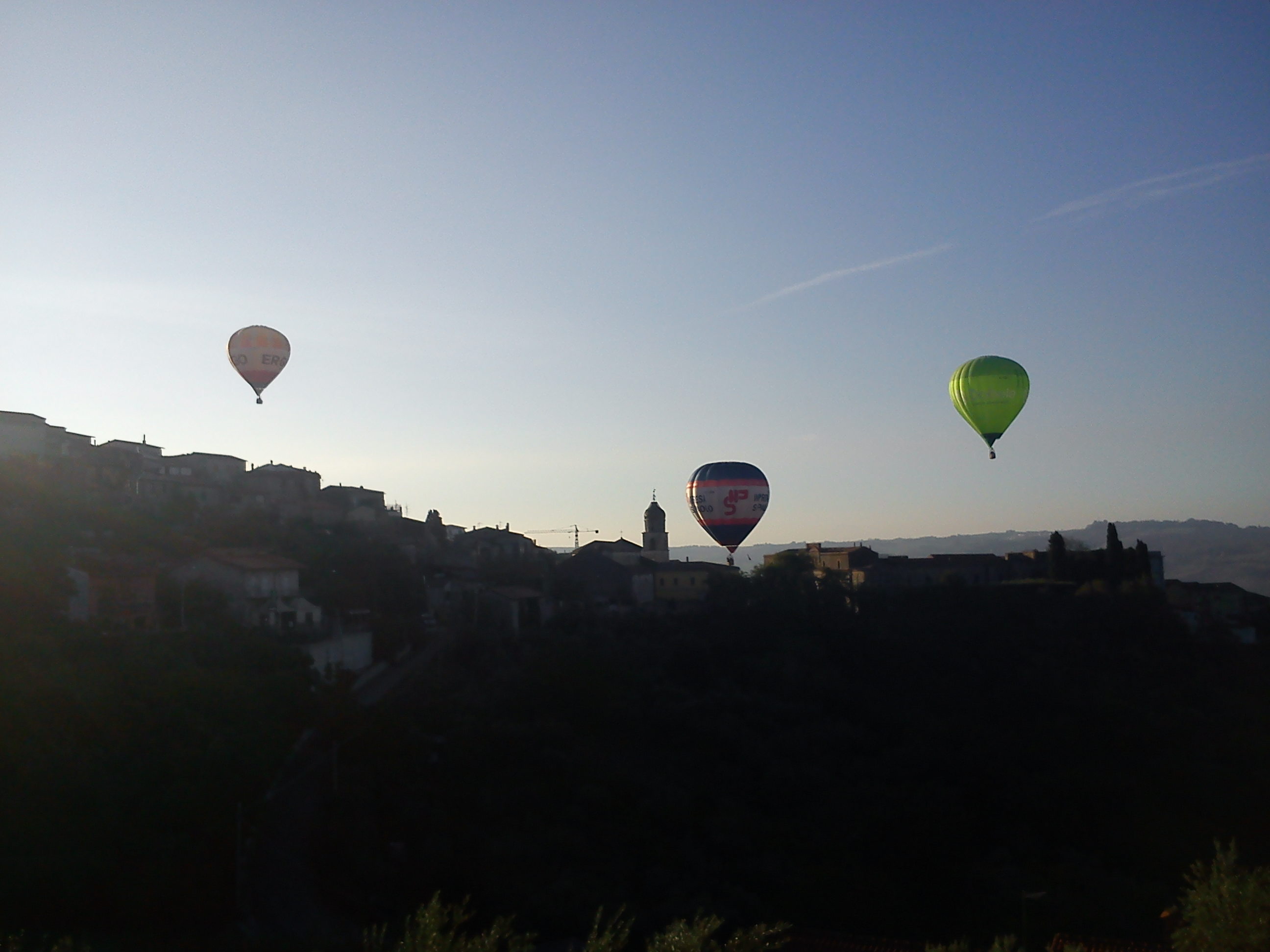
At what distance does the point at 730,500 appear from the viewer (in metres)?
39.0

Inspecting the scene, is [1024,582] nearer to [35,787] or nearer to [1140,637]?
[1140,637]

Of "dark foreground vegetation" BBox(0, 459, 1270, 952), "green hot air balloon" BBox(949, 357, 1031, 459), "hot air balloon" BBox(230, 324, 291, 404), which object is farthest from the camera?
"hot air balloon" BBox(230, 324, 291, 404)

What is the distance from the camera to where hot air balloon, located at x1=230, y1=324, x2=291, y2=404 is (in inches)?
1358

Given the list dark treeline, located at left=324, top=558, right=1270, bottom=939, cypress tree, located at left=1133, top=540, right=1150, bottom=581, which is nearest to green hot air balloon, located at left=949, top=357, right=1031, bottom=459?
dark treeline, located at left=324, top=558, right=1270, bottom=939

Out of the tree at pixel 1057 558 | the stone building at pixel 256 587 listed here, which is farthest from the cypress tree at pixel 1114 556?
the stone building at pixel 256 587

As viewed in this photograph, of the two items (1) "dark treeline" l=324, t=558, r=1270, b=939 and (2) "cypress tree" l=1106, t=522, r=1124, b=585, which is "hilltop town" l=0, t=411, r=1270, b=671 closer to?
(2) "cypress tree" l=1106, t=522, r=1124, b=585

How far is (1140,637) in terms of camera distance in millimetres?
41719

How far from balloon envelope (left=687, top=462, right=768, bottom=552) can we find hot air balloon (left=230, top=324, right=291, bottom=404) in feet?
49.4

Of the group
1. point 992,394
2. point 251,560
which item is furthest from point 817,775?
point 251,560

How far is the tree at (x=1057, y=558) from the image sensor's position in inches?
2041

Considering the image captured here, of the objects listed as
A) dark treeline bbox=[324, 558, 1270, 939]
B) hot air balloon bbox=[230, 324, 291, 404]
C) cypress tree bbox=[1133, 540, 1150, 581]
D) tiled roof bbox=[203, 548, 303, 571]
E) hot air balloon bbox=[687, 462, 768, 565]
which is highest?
hot air balloon bbox=[230, 324, 291, 404]

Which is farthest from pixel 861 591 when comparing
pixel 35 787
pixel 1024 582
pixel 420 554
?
pixel 35 787

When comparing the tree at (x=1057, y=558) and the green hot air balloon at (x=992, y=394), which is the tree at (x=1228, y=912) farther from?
the tree at (x=1057, y=558)

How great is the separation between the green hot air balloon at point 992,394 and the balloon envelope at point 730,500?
10.1 m
